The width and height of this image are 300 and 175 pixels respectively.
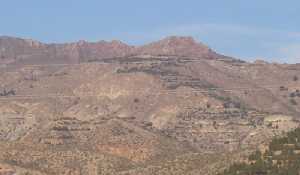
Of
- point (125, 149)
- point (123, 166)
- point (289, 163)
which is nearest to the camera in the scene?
point (289, 163)

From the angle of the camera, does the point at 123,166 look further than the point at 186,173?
Yes

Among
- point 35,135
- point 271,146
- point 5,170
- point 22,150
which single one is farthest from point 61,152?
point 271,146

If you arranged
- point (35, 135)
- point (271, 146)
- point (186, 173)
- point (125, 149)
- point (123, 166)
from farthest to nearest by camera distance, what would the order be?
1. point (35, 135)
2. point (125, 149)
3. point (123, 166)
4. point (186, 173)
5. point (271, 146)

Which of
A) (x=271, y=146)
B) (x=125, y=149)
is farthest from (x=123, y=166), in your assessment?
(x=271, y=146)

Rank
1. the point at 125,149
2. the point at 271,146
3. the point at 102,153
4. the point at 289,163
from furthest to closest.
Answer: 1. the point at 125,149
2. the point at 102,153
3. the point at 271,146
4. the point at 289,163

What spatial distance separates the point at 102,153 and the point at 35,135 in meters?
38.5

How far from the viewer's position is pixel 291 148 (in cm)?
7456

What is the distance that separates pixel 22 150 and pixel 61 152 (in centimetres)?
571

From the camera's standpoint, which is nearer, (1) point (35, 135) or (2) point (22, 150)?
(2) point (22, 150)

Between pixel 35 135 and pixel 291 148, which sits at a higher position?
pixel 291 148

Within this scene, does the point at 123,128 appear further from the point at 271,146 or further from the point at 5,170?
the point at 271,146

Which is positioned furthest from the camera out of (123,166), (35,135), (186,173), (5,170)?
(35,135)

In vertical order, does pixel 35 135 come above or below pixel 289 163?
below

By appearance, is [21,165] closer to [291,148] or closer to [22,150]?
[22,150]
